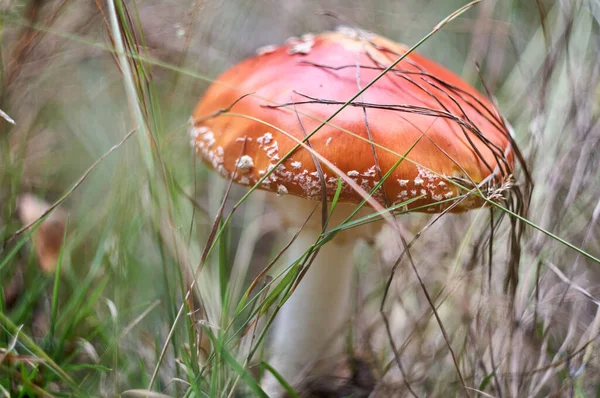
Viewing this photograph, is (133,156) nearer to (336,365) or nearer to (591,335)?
(336,365)

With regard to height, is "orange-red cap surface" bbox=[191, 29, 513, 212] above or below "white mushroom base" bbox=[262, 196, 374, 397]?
above

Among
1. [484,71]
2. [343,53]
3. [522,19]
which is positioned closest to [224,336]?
[343,53]

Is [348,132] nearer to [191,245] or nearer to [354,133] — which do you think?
[354,133]

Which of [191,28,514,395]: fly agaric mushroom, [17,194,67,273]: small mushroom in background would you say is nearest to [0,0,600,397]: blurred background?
[17,194,67,273]: small mushroom in background

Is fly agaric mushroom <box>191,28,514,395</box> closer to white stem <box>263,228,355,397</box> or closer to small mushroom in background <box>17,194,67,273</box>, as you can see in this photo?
white stem <box>263,228,355,397</box>

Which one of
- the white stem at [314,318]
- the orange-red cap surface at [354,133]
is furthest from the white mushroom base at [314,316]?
the orange-red cap surface at [354,133]

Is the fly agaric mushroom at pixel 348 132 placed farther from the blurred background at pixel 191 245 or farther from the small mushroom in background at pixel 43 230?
the small mushroom in background at pixel 43 230

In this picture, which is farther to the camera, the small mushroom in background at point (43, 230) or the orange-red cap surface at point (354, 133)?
the small mushroom in background at point (43, 230)
